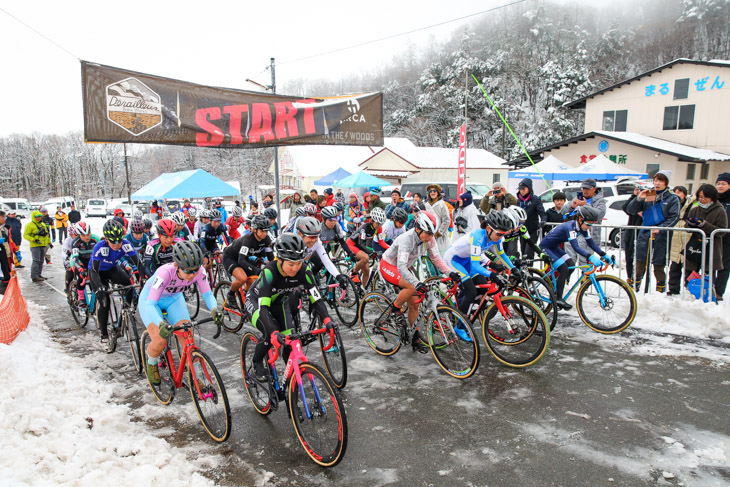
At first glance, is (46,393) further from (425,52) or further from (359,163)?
(425,52)

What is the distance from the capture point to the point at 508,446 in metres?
3.88

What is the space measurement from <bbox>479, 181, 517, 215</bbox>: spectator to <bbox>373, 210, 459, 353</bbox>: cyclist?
13.2 ft

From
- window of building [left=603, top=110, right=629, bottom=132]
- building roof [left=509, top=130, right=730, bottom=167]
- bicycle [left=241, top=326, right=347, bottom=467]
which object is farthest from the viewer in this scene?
window of building [left=603, top=110, right=629, bottom=132]

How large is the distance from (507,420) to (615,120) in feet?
103

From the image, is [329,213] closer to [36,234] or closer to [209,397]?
[209,397]

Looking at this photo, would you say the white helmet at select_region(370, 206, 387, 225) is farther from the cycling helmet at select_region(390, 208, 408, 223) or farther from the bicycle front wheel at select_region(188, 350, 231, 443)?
the bicycle front wheel at select_region(188, 350, 231, 443)

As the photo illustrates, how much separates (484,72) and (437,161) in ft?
76.0

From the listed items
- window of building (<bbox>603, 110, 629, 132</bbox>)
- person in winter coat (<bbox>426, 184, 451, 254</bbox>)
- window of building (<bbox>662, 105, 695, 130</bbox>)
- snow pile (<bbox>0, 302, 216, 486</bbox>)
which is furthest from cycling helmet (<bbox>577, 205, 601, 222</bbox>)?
window of building (<bbox>603, 110, 629, 132</bbox>)

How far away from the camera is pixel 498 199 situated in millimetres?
9523

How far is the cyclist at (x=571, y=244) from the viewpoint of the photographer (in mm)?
6594

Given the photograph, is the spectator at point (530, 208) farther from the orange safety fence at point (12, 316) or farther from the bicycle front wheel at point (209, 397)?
the orange safety fence at point (12, 316)

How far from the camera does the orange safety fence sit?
243 inches

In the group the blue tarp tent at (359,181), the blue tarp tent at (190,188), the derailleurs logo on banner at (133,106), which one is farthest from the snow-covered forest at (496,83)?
the derailleurs logo on banner at (133,106)

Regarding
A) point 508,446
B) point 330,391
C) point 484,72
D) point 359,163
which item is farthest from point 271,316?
point 484,72
